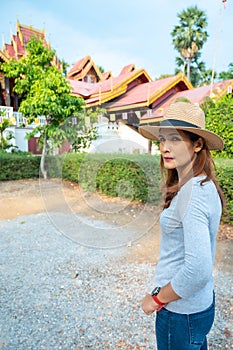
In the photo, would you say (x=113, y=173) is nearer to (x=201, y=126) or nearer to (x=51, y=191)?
(x=51, y=191)

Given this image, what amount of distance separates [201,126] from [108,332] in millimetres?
1652

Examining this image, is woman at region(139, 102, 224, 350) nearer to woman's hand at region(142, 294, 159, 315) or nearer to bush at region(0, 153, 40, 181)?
woman's hand at region(142, 294, 159, 315)

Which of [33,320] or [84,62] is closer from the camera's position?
[33,320]

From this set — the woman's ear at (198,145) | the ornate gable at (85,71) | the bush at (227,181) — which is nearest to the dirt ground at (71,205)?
the bush at (227,181)

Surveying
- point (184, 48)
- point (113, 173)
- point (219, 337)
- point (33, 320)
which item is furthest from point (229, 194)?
point (184, 48)

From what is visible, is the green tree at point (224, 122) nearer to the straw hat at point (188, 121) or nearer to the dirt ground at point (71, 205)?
the dirt ground at point (71, 205)

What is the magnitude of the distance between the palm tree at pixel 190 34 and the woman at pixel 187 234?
28.9 m

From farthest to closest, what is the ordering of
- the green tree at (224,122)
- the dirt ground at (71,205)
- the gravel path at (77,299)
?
the green tree at (224,122) → the dirt ground at (71,205) → the gravel path at (77,299)

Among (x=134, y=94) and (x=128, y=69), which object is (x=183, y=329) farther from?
(x=128, y=69)

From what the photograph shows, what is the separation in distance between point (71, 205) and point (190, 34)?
30.2 metres

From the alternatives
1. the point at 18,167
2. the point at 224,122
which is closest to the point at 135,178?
the point at 224,122

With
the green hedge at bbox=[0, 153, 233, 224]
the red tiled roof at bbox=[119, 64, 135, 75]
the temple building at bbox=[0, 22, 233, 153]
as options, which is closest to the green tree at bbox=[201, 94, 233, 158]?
the green hedge at bbox=[0, 153, 233, 224]

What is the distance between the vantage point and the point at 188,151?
2.77ft

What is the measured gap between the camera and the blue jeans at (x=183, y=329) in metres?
0.86
